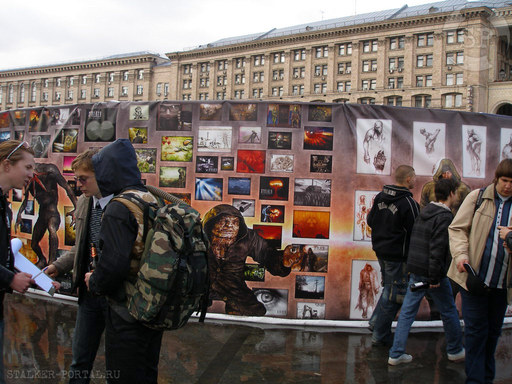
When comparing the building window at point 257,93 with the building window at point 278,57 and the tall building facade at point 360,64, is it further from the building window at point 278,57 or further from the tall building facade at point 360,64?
the building window at point 278,57

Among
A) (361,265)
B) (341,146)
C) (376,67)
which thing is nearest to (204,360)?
(361,265)

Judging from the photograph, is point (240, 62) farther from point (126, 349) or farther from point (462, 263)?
point (126, 349)

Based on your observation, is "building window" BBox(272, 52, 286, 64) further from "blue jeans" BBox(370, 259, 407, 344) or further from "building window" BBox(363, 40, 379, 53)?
"blue jeans" BBox(370, 259, 407, 344)

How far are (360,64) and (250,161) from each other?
6989cm

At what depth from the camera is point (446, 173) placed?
5859 mm

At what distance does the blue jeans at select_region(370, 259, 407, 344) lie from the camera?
5.00 meters

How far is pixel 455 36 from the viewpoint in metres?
64.6

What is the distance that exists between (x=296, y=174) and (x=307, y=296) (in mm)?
1542

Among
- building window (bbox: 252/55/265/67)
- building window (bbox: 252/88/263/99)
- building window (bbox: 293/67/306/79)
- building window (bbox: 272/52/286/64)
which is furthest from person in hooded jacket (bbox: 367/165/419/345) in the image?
building window (bbox: 252/55/265/67)

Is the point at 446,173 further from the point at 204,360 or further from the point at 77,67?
the point at 77,67

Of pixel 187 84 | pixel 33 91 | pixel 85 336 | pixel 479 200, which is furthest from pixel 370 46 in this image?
pixel 33 91

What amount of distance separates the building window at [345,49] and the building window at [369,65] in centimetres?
332

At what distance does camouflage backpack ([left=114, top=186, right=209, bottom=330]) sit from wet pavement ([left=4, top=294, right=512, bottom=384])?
1813mm

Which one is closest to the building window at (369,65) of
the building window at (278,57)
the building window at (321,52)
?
the building window at (321,52)
